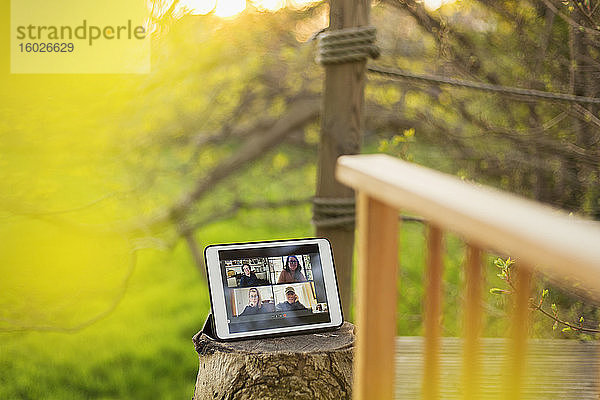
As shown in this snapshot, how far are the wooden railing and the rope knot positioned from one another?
1075 millimetres

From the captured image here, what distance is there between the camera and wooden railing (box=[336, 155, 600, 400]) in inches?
18.1

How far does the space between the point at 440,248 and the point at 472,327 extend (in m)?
0.11

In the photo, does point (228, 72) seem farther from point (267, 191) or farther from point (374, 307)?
point (374, 307)

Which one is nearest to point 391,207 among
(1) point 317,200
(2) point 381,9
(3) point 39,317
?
(1) point 317,200

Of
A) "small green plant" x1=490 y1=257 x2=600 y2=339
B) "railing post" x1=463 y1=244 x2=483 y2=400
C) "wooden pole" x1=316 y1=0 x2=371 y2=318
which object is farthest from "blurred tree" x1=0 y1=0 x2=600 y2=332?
"railing post" x1=463 y1=244 x2=483 y2=400

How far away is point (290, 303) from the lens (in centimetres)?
163

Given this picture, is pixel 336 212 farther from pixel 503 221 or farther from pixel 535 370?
pixel 503 221

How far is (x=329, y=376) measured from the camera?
4.94 feet

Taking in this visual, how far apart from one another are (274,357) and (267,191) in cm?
311

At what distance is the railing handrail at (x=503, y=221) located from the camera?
1.42ft

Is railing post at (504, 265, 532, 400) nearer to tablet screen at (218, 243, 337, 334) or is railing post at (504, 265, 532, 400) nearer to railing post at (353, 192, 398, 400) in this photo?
railing post at (353, 192, 398, 400)

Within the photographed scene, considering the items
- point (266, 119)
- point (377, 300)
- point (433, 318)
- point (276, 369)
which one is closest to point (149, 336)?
point (266, 119)

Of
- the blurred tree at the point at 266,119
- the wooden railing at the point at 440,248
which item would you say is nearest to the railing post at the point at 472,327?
the wooden railing at the point at 440,248

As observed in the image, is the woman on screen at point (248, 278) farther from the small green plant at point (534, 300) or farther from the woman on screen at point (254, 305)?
the small green plant at point (534, 300)
